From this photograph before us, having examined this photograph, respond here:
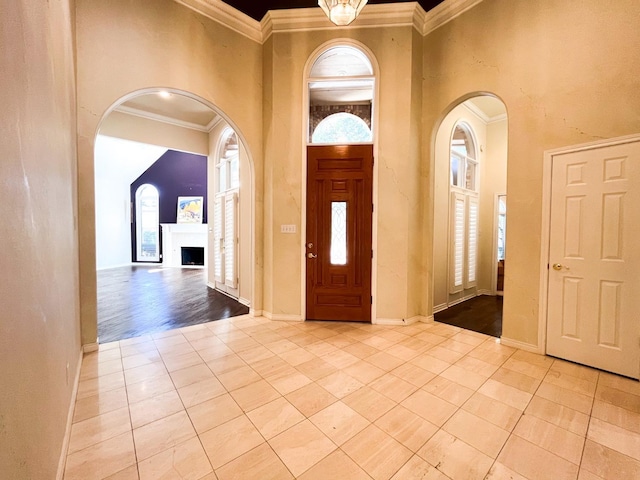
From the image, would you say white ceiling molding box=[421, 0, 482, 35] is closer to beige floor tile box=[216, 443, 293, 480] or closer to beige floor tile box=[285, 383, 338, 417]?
beige floor tile box=[285, 383, 338, 417]

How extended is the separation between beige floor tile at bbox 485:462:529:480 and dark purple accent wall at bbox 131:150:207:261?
9819 mm

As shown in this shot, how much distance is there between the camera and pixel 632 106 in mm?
2334

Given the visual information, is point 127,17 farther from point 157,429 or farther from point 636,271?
point 636,271

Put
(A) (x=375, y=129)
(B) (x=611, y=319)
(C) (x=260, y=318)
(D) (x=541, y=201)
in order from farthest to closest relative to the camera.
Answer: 1. (C) (x=260, y=318)
2. (A) (x=375, y=129)
3. (D) (x=541, y=201)
4. (B) (x=611, y=319)

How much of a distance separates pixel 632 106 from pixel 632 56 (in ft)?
1.40

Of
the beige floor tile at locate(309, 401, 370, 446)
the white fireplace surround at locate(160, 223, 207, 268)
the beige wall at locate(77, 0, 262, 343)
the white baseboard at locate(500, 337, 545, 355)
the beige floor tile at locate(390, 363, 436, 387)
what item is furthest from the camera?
the white fireplace surround at locate(160, 223, 207, 268)

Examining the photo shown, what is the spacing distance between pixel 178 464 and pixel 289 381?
0.98 m

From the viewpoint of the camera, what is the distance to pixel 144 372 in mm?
2453

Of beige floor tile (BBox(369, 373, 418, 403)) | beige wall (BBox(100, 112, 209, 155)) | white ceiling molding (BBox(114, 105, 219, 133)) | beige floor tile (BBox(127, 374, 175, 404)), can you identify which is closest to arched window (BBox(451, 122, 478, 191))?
beige floor tile (BBox(369, 373, 418, 403))

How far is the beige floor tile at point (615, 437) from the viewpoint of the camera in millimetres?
1614

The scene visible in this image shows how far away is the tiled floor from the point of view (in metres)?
1.49

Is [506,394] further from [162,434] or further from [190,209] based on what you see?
[190,209]

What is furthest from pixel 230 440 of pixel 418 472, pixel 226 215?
pixel 226 215

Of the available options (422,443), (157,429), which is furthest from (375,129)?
(157,429)
